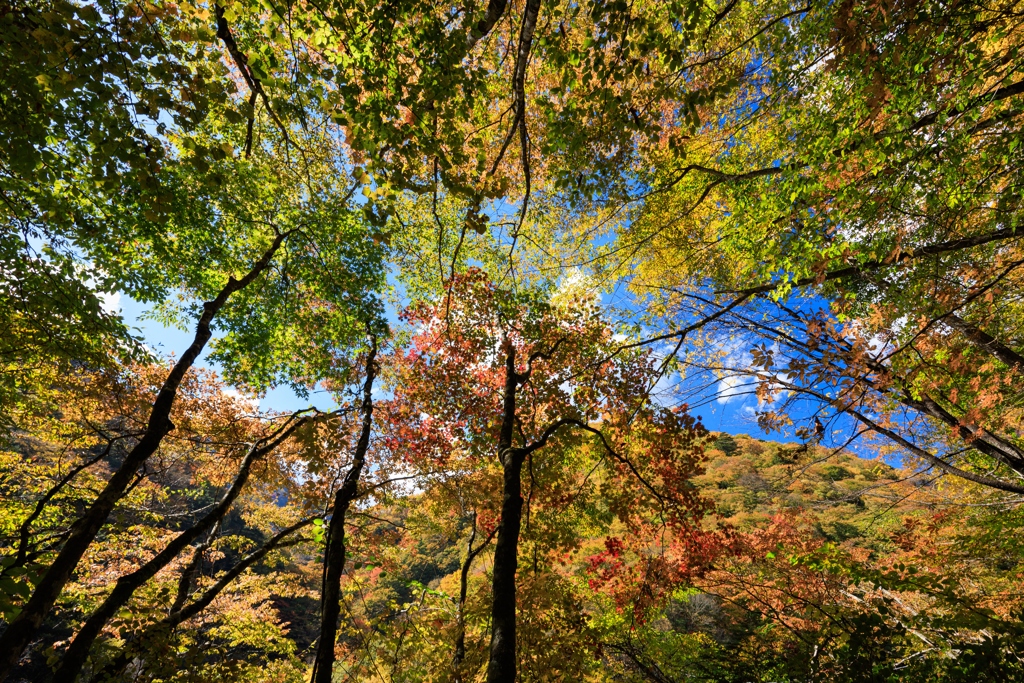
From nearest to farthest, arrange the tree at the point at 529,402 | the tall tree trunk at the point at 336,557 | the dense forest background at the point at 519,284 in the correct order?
the dense forest background at the point at 519,284 → the tall tree trunk at the point at 336,557 → the tree at the point at 529,402

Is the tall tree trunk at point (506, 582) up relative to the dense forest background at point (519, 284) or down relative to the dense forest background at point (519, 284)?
down

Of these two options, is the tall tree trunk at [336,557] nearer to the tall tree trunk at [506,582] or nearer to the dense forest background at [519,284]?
the dense forest background at [519,284]

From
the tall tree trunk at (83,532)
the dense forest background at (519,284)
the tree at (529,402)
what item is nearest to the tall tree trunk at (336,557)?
the dense forest background at (519,284)

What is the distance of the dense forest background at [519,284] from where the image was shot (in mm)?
3387

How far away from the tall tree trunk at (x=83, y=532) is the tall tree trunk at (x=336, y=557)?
2643mm

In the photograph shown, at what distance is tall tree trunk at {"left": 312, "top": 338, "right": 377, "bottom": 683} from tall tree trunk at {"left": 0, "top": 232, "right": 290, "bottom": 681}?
2.64 meters

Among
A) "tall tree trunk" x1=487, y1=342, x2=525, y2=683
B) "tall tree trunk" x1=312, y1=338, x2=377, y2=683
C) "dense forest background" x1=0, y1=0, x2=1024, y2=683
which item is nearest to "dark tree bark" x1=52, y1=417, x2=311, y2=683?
"dense forest background" x1=0, y1=0, x2=1024, y2=683

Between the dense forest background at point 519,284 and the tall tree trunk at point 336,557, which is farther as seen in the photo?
the tall tree trunk at point 336,557

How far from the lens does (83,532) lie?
181 inches

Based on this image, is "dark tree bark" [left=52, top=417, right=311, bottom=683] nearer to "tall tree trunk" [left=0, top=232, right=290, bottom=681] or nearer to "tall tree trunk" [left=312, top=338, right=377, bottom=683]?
"tall tree trunk" [left=0, top=232, right=290, bottom=681]

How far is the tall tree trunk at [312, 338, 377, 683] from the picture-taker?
241 inches

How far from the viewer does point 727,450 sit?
28.0 meters

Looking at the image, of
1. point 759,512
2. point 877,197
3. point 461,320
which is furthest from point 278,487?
point 759,512

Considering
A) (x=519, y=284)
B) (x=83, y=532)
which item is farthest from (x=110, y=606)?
(x=519, y=284)
